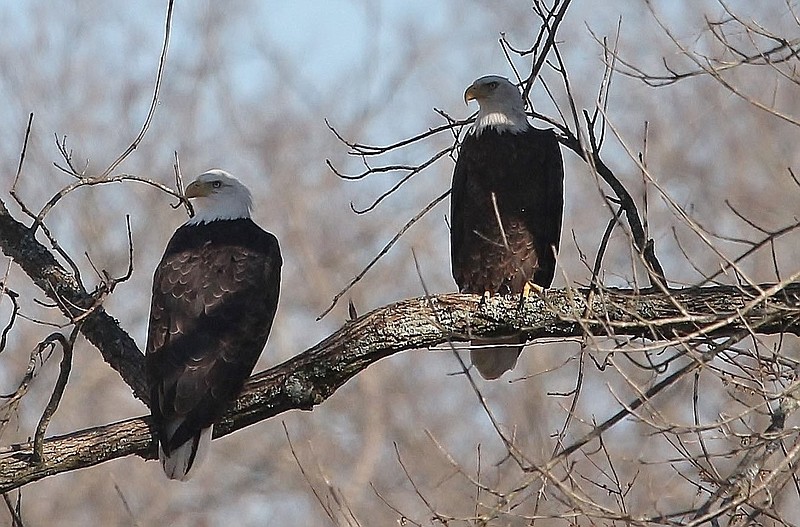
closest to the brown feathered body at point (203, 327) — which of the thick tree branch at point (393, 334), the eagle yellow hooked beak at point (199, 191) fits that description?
the thick tree branch at point (393, 334)

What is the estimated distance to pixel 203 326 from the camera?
545 cm

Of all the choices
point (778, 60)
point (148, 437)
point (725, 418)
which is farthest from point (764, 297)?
point (148, 437)

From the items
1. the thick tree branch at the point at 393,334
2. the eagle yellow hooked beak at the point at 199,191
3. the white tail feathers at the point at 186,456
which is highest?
the eagle yellow hooked beak at the point at 199,191

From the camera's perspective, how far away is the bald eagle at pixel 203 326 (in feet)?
16.8

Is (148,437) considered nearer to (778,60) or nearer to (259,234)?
(259,234)

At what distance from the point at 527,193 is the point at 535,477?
2.39m

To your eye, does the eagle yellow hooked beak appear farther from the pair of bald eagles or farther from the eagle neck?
the eagle neck

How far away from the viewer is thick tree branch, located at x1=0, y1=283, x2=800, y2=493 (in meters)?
4.41

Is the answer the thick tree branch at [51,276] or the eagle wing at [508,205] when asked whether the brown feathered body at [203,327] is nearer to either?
the thick tree branch at [51,276]

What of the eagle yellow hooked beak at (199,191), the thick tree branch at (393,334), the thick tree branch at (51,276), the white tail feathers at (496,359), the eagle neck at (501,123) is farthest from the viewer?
the eagle yellow hooked beak at (199,191)

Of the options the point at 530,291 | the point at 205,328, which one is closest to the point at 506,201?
the point at 530,291

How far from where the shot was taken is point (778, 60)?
4.44 meters

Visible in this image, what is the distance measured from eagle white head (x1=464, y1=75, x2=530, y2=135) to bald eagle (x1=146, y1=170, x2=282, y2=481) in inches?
43.4

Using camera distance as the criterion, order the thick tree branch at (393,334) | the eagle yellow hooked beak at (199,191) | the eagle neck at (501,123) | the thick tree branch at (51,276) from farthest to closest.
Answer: the eagle yellow hooked beak at (199,191) → the eagle neck at (501,123) → the thick tree branch at (51,276) → the thick tree branch at (393,334)
